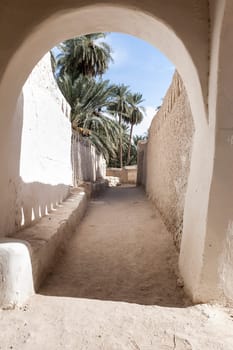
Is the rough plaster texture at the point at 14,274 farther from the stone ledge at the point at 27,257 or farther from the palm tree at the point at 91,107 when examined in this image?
the palm tree at the point at 91,107

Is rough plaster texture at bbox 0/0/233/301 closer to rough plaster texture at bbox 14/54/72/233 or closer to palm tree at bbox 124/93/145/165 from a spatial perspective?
rough plaster texture at bbox 14/54/72/233

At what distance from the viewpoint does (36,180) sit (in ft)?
12.3

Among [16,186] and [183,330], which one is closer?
[183,330]

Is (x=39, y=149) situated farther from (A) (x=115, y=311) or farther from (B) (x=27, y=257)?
(A) (x=115, y=311)

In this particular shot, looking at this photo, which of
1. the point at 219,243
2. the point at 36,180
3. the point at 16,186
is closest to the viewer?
the point at 219,243

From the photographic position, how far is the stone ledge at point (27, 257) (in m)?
1.99

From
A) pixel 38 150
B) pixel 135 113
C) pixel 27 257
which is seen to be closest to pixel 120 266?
pixel 27 257

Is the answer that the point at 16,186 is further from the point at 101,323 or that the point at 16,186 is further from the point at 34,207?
the point at 101,323

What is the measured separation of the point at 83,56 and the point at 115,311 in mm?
17826

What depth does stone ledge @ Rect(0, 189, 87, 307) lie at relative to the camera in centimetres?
199

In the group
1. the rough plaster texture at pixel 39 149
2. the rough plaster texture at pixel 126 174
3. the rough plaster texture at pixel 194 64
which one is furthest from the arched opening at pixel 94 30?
the rough plaster texture at pixel 126 174

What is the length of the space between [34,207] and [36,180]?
1.20 feet

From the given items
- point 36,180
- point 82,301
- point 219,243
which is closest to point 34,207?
point 36,180

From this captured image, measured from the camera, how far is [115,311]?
2049mm
